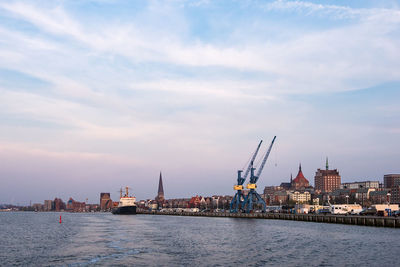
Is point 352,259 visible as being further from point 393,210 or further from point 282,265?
point 393,210

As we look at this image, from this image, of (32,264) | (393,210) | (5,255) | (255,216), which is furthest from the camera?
(255,216)

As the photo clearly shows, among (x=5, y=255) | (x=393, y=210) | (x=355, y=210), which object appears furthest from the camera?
(x=355, y=210)

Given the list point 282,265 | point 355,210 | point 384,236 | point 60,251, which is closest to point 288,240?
point 384,236

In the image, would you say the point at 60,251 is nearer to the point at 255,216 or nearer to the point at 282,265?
the point at 282,265

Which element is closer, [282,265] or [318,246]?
[282,265]

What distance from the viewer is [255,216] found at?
6757 inches

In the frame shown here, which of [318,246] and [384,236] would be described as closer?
[318,246]

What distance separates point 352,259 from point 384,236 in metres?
29.0

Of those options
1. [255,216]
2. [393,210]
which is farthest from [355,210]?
[255,216]

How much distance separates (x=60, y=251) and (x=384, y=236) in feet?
174

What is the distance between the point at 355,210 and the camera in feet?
507

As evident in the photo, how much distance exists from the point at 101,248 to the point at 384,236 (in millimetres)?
47664

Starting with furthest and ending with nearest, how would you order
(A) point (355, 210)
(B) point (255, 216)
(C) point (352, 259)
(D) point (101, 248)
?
1. (B) point (255, 216)
2. (A) point (355, 210)
3. (D) point (101, 248)
4. (C) point (352, 259)

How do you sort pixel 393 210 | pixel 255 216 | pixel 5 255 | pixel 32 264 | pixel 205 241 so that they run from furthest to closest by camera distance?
pixel 255 216 → pixel 393 210 → pixel 205 241 → pixel 5 255 → pixel 32 264
